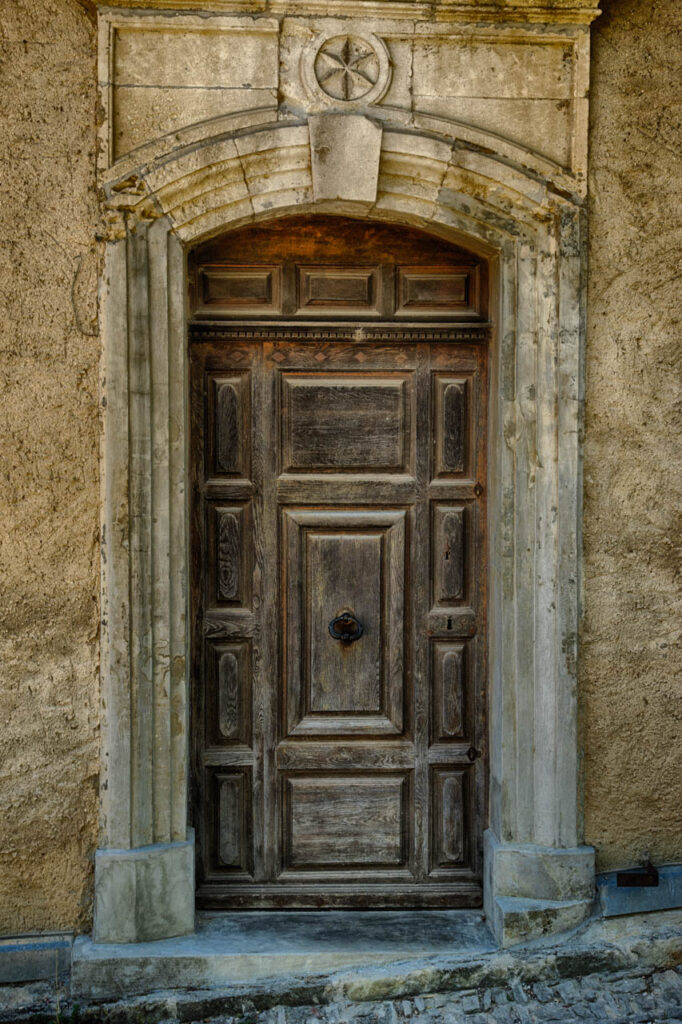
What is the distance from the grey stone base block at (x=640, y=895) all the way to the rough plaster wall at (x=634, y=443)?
0.24 feet

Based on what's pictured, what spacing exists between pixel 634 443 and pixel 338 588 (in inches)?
51.1

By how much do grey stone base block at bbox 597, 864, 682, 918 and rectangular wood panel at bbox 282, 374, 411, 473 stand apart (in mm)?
1828

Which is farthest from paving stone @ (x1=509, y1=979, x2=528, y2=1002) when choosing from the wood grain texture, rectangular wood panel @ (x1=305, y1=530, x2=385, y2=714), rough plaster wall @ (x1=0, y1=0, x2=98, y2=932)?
the wood grain texture

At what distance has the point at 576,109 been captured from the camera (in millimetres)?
3436

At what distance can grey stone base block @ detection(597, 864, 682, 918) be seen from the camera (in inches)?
137

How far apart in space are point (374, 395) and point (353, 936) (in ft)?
6.99

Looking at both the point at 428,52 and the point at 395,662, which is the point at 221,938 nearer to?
the point at 395,662

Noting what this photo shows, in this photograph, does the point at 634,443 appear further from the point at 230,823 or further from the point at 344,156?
the point at 230,823

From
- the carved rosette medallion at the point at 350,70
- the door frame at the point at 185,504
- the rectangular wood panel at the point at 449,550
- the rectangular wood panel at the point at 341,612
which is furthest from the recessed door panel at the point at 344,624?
the carved rosette medallion at the point at 350,70

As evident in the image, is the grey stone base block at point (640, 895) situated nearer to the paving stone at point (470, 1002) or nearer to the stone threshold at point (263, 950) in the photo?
the stone threshold at point (263, 950)

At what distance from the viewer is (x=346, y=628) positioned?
376 cm

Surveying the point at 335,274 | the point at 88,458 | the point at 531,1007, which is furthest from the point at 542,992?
the point at 335,274

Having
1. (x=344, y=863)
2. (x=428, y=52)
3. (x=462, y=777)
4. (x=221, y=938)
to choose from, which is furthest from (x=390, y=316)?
(x=221, y=938)

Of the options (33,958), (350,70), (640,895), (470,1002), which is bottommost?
(470,1002)
